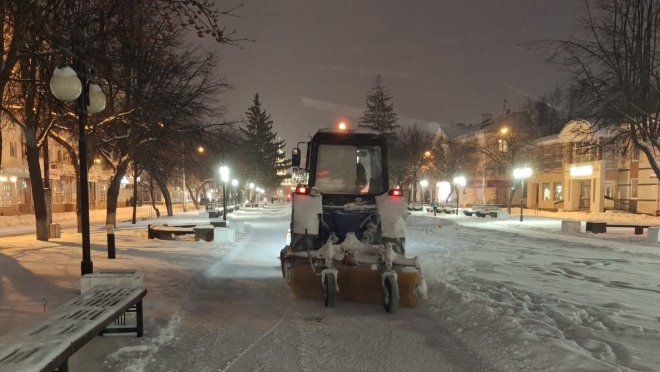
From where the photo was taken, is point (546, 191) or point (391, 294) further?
point (546, 191)

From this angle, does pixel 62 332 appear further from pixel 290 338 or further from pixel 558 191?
pixel 558 191

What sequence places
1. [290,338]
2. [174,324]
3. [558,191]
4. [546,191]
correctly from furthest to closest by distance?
[546,191]
[558,191]
[174,324]
[290,338]

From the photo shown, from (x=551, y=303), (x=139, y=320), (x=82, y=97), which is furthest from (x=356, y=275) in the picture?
(x=82, y=97)

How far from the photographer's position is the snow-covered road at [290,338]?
5.28 metres

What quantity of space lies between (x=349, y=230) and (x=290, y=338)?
309 centimetres

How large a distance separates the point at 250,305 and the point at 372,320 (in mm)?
2143

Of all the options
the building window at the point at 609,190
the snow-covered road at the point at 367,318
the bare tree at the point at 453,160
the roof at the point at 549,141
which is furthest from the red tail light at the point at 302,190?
the roof at the point at 549,141

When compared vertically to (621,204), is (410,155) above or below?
above

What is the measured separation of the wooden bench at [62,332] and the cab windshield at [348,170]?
4418 mm

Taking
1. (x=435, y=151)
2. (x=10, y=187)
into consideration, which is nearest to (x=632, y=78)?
(x=435, y=151)

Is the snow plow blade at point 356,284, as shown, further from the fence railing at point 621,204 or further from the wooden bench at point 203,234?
the fence railing at point 621,204

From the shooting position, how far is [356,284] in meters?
8.02

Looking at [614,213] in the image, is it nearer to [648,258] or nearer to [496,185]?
[496,185]

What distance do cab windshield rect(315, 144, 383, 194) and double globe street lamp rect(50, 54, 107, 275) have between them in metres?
4.13
